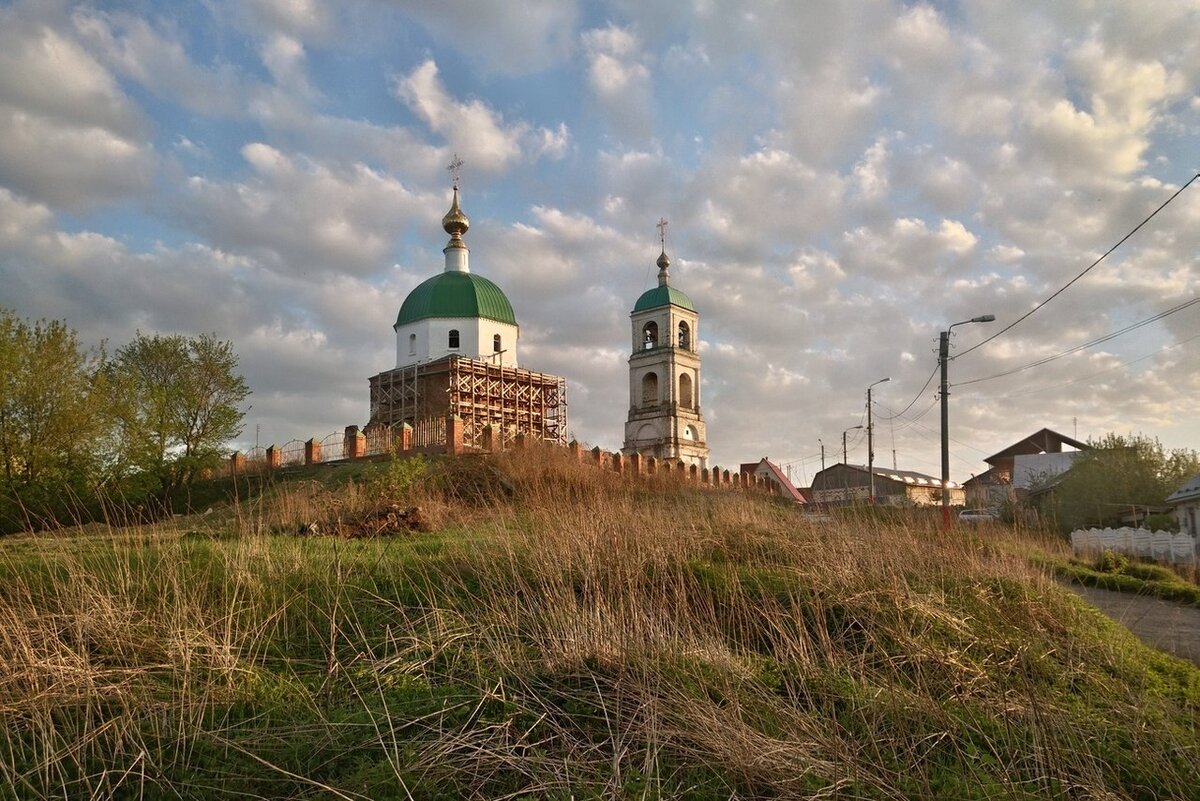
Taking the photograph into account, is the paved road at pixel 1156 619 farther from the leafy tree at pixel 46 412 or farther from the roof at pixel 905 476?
the roof at pixel 905 476

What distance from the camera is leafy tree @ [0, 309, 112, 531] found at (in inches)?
866

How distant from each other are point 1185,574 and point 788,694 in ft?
55.8

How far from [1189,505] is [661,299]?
37.5m

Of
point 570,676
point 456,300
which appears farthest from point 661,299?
point 570,676

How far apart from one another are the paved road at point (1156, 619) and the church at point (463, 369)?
2844cm

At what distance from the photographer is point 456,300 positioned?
41969 mm

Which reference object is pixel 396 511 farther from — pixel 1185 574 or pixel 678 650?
pixel 1185 574

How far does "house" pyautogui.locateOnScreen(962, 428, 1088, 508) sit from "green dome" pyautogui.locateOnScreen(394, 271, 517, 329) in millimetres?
24425

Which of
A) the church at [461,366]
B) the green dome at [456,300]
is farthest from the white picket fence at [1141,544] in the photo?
the green dome at [456,300]

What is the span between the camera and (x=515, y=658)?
230 inches

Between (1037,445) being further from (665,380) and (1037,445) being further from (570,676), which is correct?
(570,676)

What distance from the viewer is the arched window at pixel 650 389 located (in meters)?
59.7

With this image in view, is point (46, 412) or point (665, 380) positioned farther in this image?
point (665, 380)

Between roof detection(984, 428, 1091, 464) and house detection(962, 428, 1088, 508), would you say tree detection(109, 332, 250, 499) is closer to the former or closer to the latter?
house detection(962, 428, 1088, 508)
